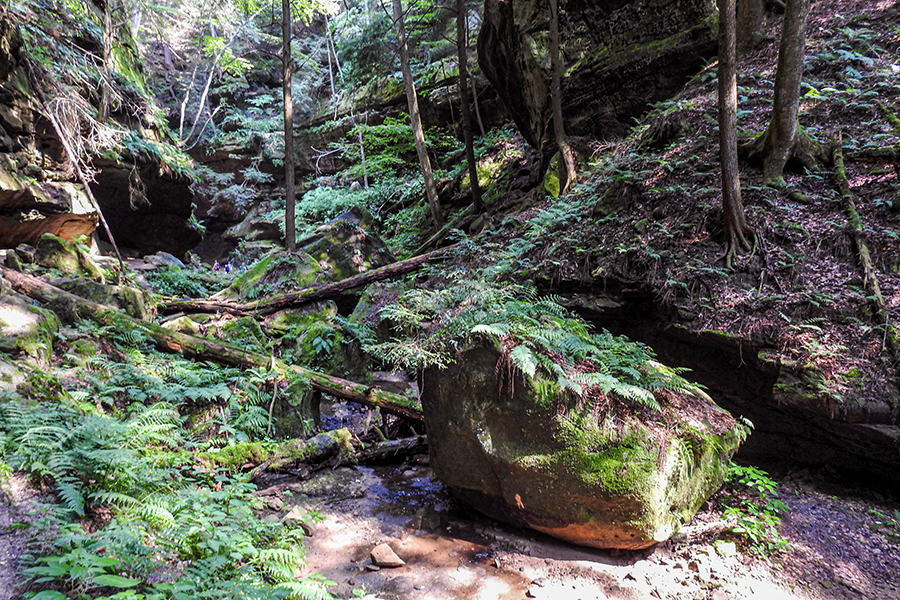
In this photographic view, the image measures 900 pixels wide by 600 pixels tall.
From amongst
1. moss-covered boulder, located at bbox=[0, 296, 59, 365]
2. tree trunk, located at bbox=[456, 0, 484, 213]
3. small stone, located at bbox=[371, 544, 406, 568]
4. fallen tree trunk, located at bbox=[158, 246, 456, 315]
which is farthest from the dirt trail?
tree trunk, located at bbox=[456, 0, 484, 213]

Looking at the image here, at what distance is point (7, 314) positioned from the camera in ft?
18.0

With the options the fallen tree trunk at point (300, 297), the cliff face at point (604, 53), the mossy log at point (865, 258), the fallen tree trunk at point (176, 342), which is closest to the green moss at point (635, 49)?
the cliff face at point (604, 53)

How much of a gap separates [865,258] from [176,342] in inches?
402

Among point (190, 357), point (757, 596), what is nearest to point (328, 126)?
point (190, 357)

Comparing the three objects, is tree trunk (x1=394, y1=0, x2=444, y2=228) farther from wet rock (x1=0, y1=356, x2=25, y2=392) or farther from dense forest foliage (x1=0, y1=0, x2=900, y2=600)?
wet rock (x1=0, y1=356, x2=25, y2=392)

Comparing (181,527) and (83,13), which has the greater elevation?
(83,13)

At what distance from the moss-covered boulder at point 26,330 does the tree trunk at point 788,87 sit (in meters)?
10.8

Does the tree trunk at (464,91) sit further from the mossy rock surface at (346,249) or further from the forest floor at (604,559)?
the forest floor at (604,559)

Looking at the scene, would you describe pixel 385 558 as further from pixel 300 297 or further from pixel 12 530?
pixel 300 297

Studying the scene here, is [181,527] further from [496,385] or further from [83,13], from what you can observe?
[83,13]

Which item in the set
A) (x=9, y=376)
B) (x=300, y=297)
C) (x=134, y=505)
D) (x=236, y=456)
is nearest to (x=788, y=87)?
(x=236, y=456)

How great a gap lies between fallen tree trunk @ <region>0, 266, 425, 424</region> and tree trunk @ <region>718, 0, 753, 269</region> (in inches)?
217

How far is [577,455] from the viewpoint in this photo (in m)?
4.15

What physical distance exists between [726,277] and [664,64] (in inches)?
291
